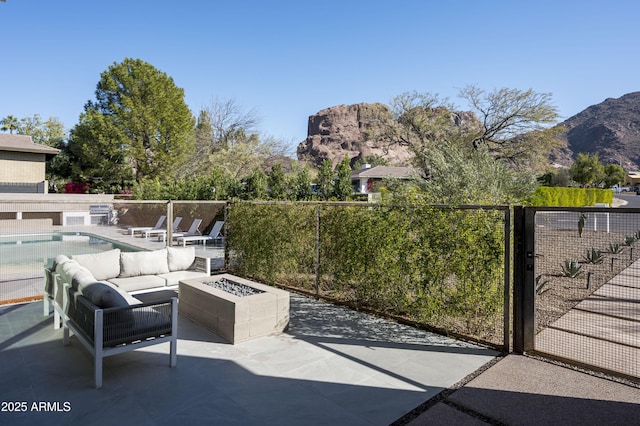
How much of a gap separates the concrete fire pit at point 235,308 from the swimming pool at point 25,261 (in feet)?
10.4

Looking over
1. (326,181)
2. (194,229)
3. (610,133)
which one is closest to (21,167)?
(194,229)

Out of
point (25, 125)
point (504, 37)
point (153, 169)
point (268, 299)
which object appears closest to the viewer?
point (268, 299)

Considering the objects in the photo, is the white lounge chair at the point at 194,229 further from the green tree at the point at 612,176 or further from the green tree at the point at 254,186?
the green tree at the point at 612,176

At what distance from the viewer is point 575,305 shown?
18.7 feet

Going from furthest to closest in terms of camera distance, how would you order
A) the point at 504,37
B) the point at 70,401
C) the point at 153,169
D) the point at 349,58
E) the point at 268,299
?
the point at 349,58
the point at 153,169
the point at 504,37
the point at 268,299
the point at 70,401

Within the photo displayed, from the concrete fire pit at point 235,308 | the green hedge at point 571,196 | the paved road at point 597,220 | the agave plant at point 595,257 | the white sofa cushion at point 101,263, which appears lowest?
the concrete fire pit at point 235,308

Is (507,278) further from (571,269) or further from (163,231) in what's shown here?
(163,231)

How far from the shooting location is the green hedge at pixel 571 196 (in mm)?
21595

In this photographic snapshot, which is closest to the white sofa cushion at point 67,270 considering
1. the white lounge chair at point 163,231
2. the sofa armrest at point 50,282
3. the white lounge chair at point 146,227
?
the sofa armrest at point 50,282

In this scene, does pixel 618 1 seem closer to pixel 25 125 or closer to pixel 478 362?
pixel 478 362

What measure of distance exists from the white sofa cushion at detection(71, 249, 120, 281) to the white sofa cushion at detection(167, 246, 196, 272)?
0.79 meters

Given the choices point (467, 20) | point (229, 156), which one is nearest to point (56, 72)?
point (229, 156)

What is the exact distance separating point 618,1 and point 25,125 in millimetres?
45286

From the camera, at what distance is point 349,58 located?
105 feet
